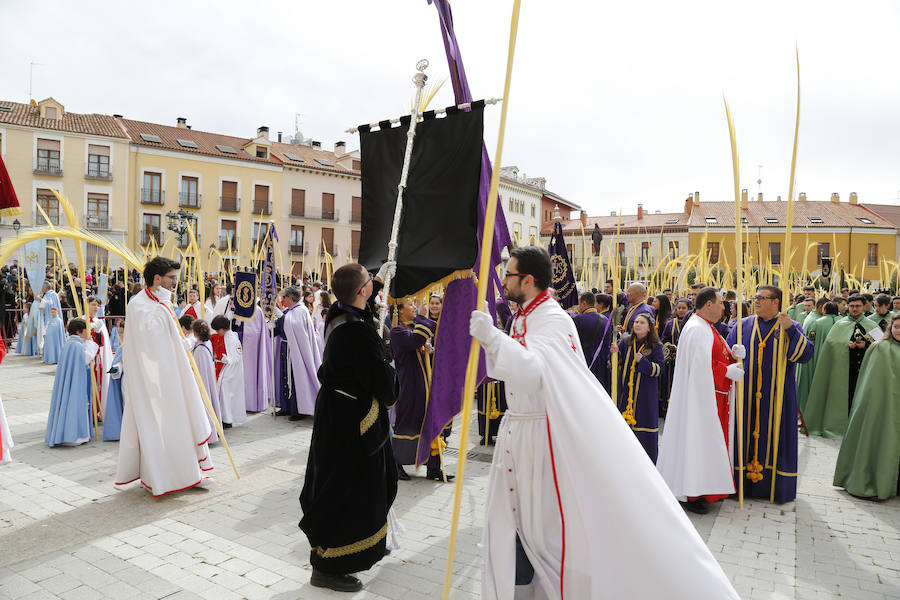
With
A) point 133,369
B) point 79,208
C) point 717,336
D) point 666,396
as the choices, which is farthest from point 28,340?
point 79,208

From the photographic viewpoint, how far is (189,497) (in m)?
5.73

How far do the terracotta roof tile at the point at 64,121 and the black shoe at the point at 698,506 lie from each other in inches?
1520

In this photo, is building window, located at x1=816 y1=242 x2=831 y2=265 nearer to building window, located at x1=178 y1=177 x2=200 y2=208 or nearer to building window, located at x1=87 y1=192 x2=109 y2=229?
building window, located at x1=178 y1=177 x2=200 y2=208

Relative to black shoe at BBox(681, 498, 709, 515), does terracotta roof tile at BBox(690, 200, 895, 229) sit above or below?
above

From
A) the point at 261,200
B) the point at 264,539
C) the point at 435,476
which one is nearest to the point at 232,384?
the point at 435,476

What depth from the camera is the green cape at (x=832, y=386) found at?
873 centimetres

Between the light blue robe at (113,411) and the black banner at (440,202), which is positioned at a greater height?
the black banner at (440,202)

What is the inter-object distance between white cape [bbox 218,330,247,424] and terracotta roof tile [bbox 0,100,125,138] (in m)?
32.7

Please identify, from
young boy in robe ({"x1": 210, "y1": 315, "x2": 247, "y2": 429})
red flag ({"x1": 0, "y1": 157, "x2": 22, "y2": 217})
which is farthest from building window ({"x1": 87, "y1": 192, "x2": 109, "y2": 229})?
red flag ({"x1": 0, "y1": 157, "x2": 22, "y2": 217})

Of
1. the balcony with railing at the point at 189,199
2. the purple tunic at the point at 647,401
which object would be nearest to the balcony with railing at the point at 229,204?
the balcony with railing at the point at 189,199

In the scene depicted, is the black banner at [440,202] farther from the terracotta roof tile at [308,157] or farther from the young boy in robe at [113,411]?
the terracotta roof tile at [308,157]

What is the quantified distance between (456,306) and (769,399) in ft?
12.0

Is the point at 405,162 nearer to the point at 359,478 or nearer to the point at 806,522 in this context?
the point at 359,478

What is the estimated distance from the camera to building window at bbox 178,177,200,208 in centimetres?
3772
